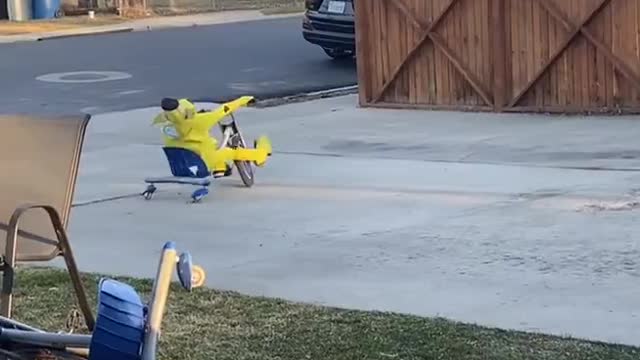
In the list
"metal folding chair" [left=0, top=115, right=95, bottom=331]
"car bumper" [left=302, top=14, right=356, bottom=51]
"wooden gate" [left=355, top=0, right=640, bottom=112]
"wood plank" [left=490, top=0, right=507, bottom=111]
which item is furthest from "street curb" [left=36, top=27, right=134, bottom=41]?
"metal folding chair" [left=0, top=115, right=95, bottom=331]

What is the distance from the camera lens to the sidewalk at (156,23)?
104 ft

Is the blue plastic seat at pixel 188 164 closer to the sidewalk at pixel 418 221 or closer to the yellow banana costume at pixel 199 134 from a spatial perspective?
the yellow banana costume at pixel 199 134

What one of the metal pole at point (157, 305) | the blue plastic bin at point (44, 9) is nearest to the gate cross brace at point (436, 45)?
the metal pole at point (157, 305)

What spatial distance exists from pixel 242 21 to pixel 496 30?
72.0 feet

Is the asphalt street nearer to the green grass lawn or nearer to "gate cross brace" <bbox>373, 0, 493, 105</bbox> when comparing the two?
"gate cross brace" <bbox>373, 0, 493, 105</bbox>

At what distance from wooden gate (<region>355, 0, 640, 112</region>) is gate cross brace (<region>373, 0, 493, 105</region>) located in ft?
0.04

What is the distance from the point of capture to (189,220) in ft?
30.0

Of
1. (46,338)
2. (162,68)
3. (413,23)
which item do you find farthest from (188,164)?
(162,68)

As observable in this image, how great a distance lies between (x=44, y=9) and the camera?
3766cm

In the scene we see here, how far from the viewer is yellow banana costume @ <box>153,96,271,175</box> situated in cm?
975

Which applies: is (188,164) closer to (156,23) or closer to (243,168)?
(243,168)

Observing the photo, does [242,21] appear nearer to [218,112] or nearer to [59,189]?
[218,112]

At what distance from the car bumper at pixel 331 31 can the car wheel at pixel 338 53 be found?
247 mm

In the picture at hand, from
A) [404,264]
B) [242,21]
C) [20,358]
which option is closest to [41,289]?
[404,264]
